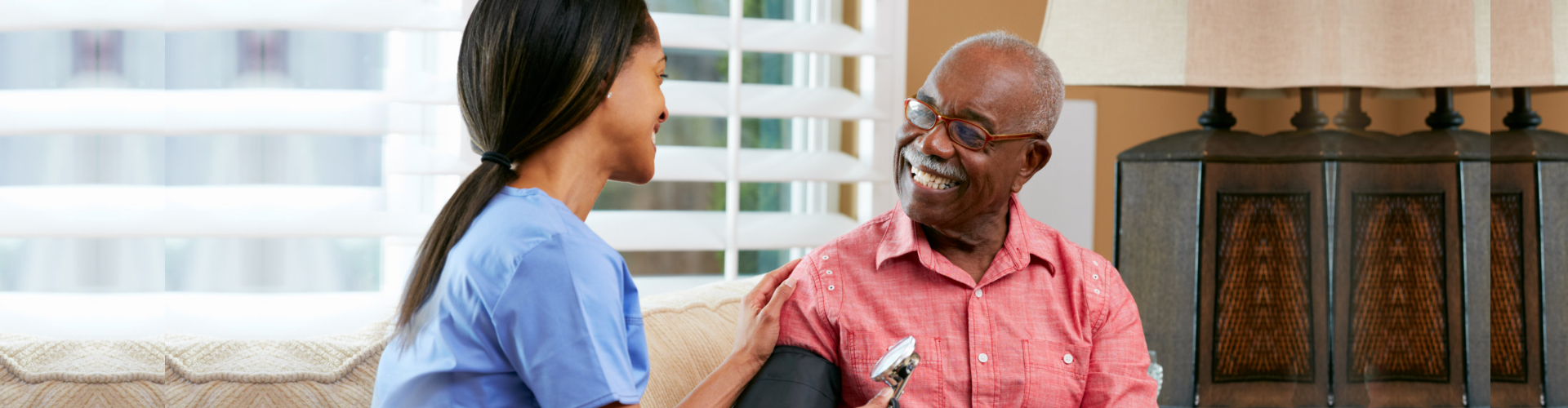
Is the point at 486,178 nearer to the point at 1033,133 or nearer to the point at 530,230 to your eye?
the point at 530,230

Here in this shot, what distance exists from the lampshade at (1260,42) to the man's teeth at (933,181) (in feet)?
2.38

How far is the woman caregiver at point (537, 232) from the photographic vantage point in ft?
2.57


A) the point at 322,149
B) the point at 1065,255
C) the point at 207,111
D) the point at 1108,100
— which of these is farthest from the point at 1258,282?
the point at 207,111

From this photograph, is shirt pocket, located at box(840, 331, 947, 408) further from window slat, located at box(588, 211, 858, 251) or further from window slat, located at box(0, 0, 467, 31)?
window slat, located at box(0, 0, 467, 31)

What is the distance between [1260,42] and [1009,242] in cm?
94

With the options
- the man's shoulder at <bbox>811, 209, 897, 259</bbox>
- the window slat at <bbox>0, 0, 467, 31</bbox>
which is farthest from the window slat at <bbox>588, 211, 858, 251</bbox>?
the man's shoulder at <bbox>811, 209, 897, 259</bbox>

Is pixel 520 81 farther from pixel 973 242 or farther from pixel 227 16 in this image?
pixel 227 16

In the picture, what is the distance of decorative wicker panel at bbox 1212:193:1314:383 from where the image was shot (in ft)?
6.31

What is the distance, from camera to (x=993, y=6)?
7.07 ft

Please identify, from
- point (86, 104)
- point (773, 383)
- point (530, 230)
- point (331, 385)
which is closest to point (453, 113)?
point (86, 104)

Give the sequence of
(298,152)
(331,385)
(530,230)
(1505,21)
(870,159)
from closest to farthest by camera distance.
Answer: (530,230)
(331,385)
(1505,21)
(298,152)
(870,159)

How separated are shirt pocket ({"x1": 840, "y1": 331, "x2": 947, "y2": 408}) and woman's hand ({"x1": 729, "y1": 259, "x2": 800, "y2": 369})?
9 cm

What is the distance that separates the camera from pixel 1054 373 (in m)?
1.16

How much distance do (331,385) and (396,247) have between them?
82cm
